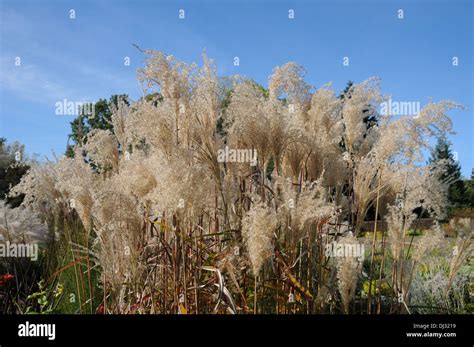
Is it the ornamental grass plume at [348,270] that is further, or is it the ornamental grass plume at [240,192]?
the ornamental grass plume at [240,192]

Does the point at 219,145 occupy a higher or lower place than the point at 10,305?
higher

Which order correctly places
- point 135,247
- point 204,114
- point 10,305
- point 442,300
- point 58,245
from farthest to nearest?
1. point 58,245
2. point 10,305
3. point 442,300
4. point 204,114
5. point 135,247

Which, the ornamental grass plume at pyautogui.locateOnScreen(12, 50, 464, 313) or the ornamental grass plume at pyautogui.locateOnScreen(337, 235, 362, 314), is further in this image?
the ornamental grass plume at pyautogui.locateOnScreen(12, 50, 464, 313)

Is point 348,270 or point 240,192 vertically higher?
point 240,192

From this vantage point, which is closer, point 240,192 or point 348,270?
point 348,270

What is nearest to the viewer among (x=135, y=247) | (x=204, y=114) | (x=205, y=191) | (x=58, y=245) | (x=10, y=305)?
(x=205, y=191)

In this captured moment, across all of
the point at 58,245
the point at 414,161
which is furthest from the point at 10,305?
the point at 414,161

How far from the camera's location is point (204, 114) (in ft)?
11.6

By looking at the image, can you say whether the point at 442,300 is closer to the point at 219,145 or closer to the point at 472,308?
the point at 472,308

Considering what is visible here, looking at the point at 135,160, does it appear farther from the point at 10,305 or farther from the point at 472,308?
the point at 472,308

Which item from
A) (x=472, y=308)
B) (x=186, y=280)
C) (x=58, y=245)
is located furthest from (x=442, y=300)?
(x=58, y=245)
